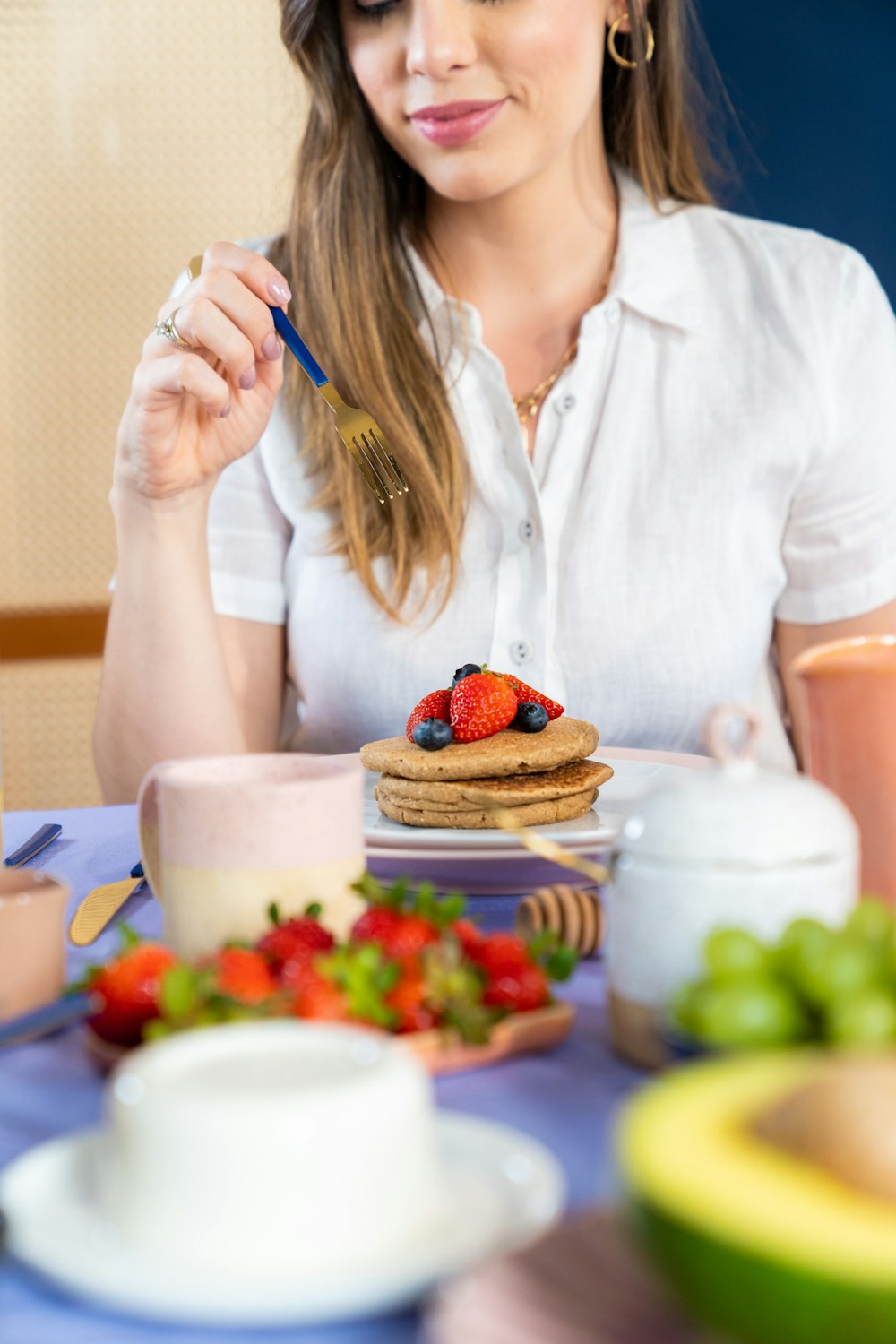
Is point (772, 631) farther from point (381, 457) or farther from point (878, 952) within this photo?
point (878, 952)

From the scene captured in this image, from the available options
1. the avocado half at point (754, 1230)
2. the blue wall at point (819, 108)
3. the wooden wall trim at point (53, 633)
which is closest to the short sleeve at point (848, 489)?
the blue wall at point (819, 108)

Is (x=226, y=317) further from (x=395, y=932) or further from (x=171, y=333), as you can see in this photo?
(x=395, y=932)

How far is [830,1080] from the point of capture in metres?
0.41

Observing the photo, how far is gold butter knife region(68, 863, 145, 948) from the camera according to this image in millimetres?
918

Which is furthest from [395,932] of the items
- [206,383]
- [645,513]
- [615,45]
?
[615,45]

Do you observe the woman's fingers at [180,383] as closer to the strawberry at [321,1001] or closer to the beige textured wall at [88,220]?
the strawberry at [321,1001]

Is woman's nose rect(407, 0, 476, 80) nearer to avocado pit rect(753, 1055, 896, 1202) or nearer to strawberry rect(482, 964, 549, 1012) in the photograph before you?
strawberry rect(482, 964, 549, 1012)

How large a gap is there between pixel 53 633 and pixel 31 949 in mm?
2806

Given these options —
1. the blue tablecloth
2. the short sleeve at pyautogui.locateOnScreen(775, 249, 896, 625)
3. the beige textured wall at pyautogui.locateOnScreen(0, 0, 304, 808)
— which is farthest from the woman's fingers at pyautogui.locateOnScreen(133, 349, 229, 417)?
the beige textured wall at pyautogui.locateOnScreen(0, 0, 304, 808)

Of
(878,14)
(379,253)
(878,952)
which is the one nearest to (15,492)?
(379,253)

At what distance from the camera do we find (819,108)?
2.63 m

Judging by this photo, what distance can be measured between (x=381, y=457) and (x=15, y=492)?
2.17 metres

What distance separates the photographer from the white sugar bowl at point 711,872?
0.62 metres

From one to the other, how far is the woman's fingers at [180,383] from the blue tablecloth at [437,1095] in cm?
64
